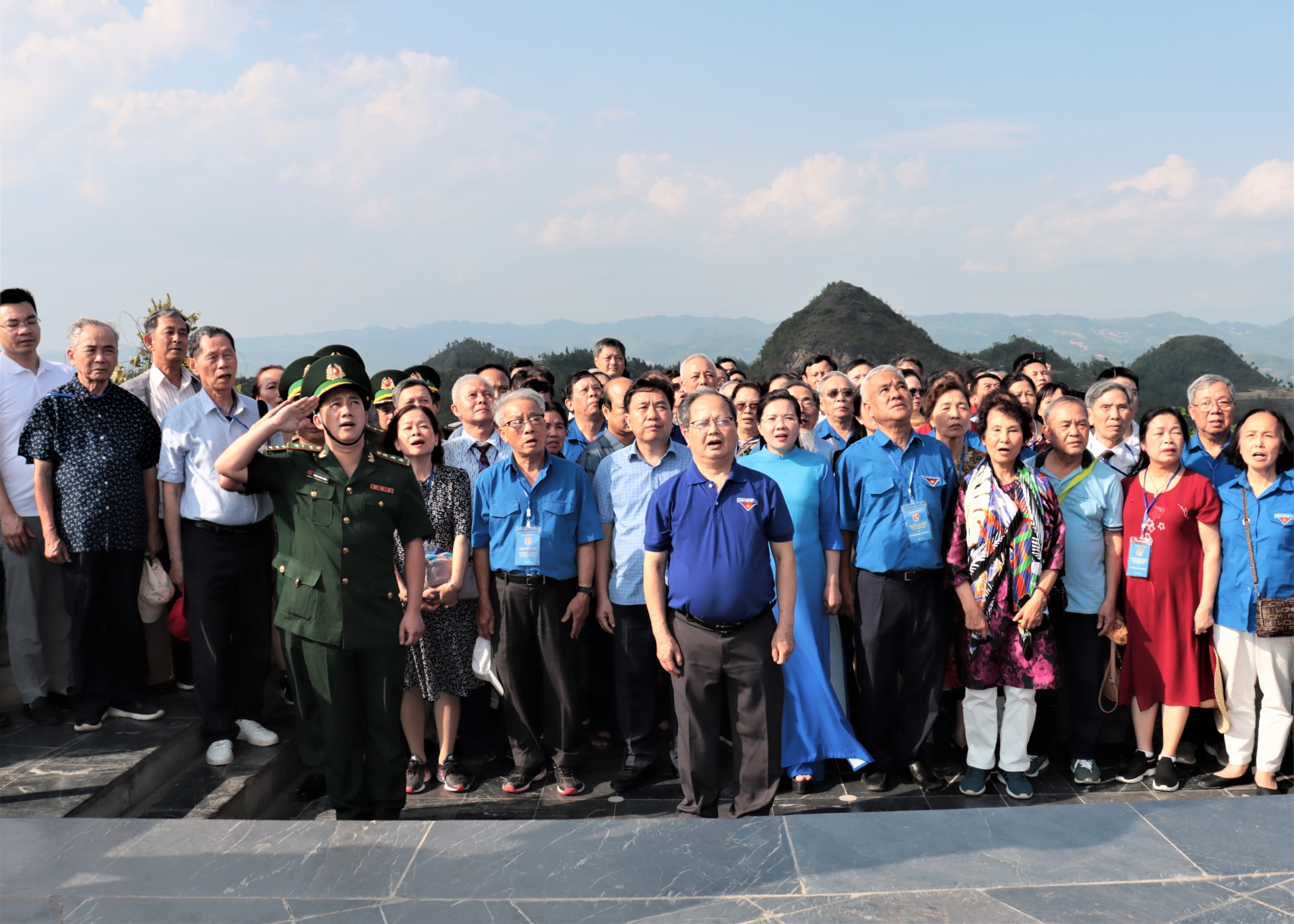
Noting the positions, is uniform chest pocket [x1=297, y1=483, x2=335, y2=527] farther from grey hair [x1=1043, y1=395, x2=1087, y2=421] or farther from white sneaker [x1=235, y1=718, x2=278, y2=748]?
grey hair [x1=1043, y1=395, x2=1087, y2=421]

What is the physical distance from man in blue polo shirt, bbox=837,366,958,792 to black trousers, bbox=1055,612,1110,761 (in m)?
0.69

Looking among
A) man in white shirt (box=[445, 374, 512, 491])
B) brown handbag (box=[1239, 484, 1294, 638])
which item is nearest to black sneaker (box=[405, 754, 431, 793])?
man in white shirt (box=[445, 374, 512, 491])

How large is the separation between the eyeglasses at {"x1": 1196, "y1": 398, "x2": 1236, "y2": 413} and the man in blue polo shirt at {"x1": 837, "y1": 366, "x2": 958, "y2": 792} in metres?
1.51

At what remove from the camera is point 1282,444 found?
4.19 m

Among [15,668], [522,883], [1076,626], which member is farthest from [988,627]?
[15,668]

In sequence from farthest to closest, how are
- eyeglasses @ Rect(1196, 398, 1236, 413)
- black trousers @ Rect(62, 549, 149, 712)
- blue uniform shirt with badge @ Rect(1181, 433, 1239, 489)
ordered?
1. blue uniform shirt with badge @ Rect(1181, 433, 1239, 489)
2. eyeglasses @ Rect(1196, 398, 1236, 413)
3. black trousers @ Rect(62, 549, 149, 712)

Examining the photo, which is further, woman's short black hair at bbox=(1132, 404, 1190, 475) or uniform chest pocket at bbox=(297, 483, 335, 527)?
woman's short black hair at bbox=(1132, 404, 1190, 475)

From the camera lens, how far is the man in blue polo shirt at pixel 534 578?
13.9 feet

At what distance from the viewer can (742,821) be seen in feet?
9.88

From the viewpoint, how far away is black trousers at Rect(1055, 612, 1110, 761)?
4383 millimetres

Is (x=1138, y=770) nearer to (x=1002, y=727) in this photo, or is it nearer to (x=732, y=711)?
(x=1002, y=727)

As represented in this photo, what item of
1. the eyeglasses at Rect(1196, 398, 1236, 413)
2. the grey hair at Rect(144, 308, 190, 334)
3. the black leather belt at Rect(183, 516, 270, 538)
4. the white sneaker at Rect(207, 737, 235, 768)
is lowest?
the white sneaker at Rect(207, 737, 235, 768)

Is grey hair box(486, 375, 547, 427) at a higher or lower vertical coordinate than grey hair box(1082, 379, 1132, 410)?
higher

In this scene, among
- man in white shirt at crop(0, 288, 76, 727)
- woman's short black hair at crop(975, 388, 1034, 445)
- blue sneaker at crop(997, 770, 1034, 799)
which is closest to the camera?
woman's short black hair at crop(975, 388, 1034, 445)
